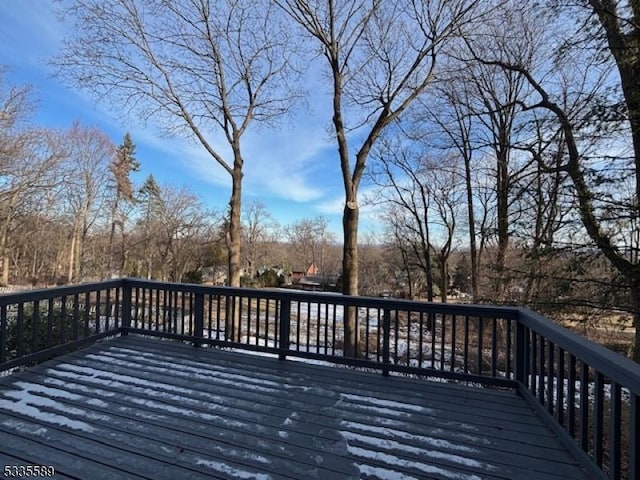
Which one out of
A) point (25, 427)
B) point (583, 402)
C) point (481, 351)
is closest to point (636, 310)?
point (481, 351)

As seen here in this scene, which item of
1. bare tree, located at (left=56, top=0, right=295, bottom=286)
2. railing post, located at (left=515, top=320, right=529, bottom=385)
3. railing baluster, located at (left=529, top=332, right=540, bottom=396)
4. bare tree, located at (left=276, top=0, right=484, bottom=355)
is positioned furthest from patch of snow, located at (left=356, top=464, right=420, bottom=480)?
bare tree, located at (left=56, top=0, right=295, bottom=286)

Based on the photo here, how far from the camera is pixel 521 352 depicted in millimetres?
2869

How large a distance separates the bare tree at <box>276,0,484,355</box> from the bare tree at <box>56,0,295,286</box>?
1268 millimetres

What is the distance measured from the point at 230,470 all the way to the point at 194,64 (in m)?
8.22

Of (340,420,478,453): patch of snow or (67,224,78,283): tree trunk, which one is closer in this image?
(340,420,478,453): patch of snow

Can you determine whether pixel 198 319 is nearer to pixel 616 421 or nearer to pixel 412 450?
pixel 412 450

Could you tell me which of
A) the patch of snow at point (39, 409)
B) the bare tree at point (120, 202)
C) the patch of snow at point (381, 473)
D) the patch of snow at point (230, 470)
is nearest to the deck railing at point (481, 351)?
the patch of snow at point (39, 409)

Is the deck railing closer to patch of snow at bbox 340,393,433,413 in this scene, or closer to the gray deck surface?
the gray deck surface

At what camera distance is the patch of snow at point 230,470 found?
1.75 meters

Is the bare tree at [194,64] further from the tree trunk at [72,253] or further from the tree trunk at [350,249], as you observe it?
the tree trunk at [72,253]

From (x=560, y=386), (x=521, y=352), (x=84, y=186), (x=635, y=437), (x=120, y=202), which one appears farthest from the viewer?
(x=120, y=202)

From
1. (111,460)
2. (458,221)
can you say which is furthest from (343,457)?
(458,221)

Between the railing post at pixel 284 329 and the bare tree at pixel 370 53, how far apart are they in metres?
2.73

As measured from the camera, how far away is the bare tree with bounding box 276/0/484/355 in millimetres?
6496
